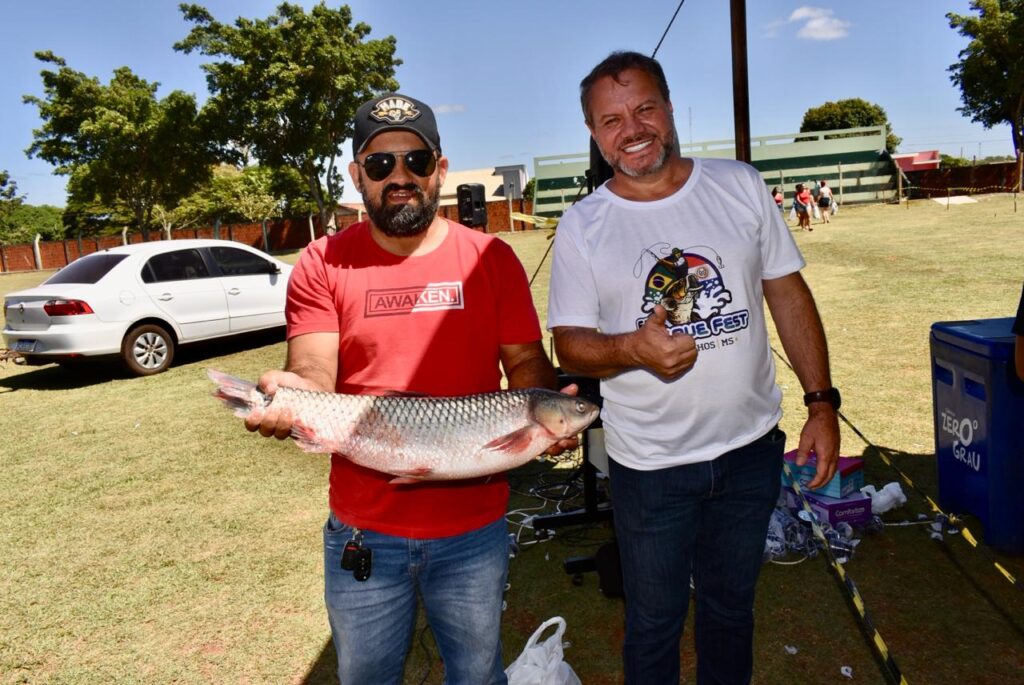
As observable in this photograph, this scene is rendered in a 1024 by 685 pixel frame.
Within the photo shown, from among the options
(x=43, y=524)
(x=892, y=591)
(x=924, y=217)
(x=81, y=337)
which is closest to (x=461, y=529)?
(x=892, y=591)

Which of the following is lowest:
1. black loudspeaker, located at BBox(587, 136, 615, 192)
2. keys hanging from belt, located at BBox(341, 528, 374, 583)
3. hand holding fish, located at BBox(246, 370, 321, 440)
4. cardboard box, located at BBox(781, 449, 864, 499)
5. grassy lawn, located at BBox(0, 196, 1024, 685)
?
grassy lawn, located at BBox(0, 196, 1024, 685)

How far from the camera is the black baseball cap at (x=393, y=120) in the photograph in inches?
89.6

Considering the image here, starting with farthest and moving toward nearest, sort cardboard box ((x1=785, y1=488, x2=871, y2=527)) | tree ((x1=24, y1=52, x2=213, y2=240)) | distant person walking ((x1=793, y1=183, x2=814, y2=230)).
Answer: tree ((x1=24, y1=52, x2=213, y2=240))
distant person walking ((x1=793, y1=183, x2=814, y2=230))
cardboard box ((x1=785, y1=488, x2=871, y2=527))

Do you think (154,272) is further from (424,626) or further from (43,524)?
(424,626)

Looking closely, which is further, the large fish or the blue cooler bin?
the blue cooler bin

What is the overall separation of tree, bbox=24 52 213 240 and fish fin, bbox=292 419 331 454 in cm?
4088

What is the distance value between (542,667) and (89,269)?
33.6 feet

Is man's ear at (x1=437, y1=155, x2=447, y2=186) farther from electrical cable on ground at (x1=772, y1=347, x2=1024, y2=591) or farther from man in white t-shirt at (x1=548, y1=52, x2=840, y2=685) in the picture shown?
electrical cable on ground at (x1=772, y1=347, x2=1024, y2=591)

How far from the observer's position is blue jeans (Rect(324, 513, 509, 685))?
2.16 meters

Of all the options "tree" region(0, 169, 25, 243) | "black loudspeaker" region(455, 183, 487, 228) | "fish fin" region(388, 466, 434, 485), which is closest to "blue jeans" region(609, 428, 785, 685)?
"fish fin" region(388, 466, 434, 485)

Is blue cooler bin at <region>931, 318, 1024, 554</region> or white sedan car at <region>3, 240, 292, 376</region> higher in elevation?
white sedan car at <region>3, 240, 292, 376</region>

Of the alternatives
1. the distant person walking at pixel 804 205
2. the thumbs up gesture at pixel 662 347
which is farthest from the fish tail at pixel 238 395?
the distant person walking at pixel 804 205

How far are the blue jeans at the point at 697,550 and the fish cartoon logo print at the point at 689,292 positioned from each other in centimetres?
45

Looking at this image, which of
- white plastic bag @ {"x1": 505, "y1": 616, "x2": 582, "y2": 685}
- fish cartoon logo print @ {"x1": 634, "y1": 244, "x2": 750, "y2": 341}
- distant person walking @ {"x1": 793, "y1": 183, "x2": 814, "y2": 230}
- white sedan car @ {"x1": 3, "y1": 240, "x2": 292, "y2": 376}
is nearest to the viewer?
fish cartoon logo print @ {"x1": 634, "y1": 244, "x2": 750, "y2": 341}
